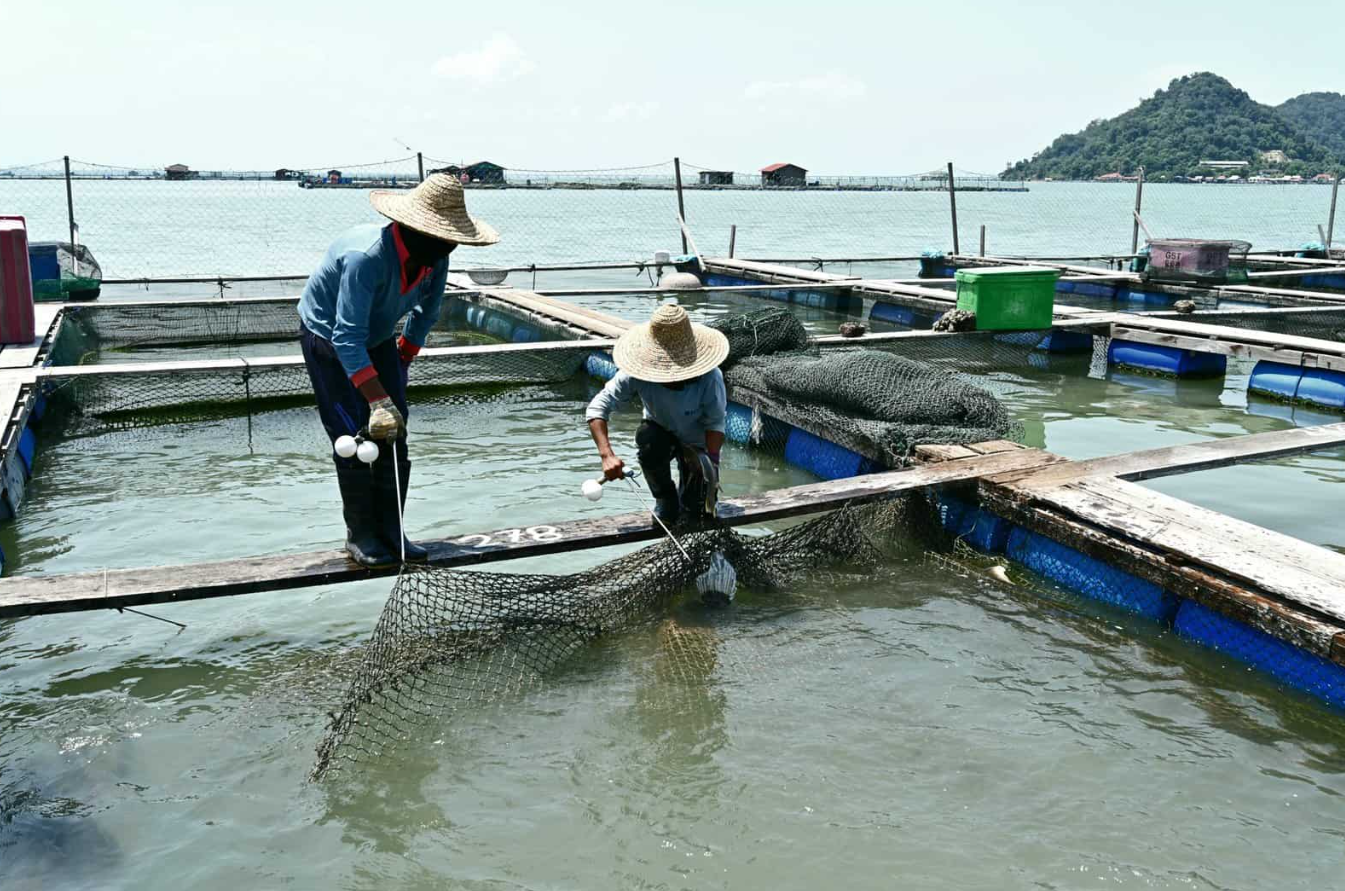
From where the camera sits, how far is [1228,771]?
3646mm

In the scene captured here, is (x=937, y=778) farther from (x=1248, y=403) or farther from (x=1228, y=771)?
(x=1248, y=403)

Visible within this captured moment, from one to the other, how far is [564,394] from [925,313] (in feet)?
18.6

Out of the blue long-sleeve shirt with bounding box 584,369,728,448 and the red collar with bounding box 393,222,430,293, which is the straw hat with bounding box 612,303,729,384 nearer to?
the blue long-sleeve shirt with bounding box 584,369,728,448

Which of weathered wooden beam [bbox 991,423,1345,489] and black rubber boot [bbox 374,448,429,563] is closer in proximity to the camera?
black rubber boot [bbox 374,448,429,563]

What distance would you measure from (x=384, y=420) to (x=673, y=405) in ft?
4.27

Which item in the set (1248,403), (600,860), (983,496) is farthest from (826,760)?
(1248,403)

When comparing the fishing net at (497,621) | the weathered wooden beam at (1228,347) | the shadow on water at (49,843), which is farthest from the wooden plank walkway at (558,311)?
the shadow on water at (49,843)

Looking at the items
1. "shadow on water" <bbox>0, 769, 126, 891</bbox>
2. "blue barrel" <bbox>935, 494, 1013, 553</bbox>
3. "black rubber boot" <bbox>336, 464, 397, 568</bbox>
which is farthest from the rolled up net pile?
"shadow on water" <bbox>0, 769, 126, 891</bbox>

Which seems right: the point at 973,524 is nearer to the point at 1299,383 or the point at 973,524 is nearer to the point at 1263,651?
the point at 1263,651

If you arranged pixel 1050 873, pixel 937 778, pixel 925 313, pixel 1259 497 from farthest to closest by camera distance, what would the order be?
1. pixel 925 313
2. pixel 1259 497
3. pixel 937 778
4. pixel 1050 873

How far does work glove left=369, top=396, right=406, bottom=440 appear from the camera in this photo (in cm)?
390

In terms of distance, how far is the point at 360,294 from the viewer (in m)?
3.86

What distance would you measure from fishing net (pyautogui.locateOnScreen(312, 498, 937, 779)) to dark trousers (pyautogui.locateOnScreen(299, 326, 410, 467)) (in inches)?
23.5

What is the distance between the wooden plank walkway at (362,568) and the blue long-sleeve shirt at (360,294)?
86 centimetres
